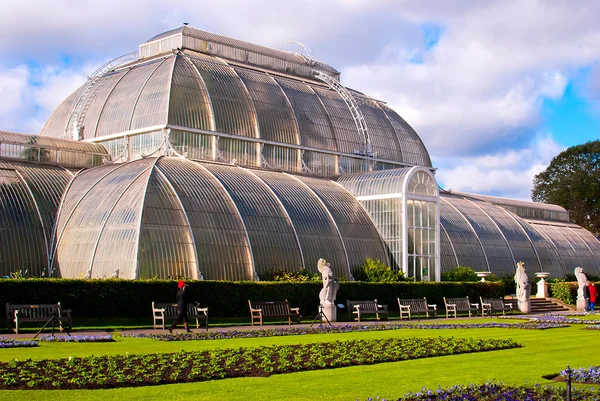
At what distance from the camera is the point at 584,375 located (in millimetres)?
17328

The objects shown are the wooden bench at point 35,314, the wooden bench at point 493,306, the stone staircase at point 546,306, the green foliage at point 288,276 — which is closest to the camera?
the wooden bench at point 35,314

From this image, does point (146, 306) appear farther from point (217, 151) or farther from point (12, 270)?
point (217, 151)

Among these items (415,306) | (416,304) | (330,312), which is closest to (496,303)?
(416,304)

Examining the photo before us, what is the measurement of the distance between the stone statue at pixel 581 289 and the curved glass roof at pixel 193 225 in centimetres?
1510

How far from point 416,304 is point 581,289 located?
16.8 meters

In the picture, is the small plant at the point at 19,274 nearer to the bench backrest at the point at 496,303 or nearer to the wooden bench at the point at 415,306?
the wooden bench at the point at 415,306

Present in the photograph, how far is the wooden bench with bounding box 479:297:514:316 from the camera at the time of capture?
4769 centimetres

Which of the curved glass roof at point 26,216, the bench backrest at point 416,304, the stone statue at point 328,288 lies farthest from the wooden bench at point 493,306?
Result: the curved glass roof at point 26,216

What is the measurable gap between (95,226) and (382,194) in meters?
22.1

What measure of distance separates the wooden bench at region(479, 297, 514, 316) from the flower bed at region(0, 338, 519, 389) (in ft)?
76.3

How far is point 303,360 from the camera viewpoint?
19.8 meters

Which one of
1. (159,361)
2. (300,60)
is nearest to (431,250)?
(300,60)

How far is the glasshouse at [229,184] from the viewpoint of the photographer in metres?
44.3

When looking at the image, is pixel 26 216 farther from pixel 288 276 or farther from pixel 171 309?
pixel 288 276
